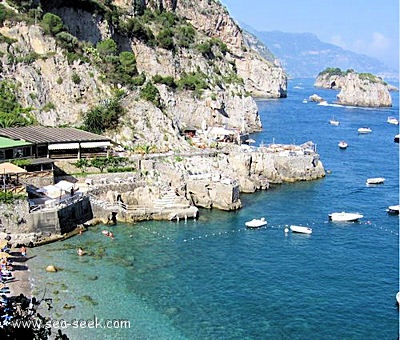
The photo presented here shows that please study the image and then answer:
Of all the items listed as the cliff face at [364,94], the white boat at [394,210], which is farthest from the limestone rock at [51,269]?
the cliff face at [364,94]

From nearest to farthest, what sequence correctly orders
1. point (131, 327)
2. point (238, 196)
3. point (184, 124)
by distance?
point (131, 327) → point (238, 196) → point (184, 124)

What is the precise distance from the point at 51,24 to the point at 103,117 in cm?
1474

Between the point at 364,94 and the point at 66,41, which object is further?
the point at 364,94

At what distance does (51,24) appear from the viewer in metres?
69.4

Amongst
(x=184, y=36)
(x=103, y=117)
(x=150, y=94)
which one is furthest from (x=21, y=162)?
(x=184, y=36)

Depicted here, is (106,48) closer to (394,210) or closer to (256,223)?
(256,223)

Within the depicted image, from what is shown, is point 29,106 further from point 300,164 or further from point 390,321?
point 390,321

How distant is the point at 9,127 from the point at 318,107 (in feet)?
416

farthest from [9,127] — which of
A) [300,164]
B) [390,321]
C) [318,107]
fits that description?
[318,107]

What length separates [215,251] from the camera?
43344 millimetres

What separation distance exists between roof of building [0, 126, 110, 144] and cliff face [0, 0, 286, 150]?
248 inches

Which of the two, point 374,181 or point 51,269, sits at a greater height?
point 374,181

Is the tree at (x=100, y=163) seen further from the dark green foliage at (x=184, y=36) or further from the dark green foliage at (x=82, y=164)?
the dark green foliage at (x=184, y=36)

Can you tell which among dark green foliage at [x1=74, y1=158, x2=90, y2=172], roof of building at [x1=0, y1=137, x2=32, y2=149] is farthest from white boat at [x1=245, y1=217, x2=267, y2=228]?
roof of building at [x1=0, y1=137, x2=32, y2=149]
